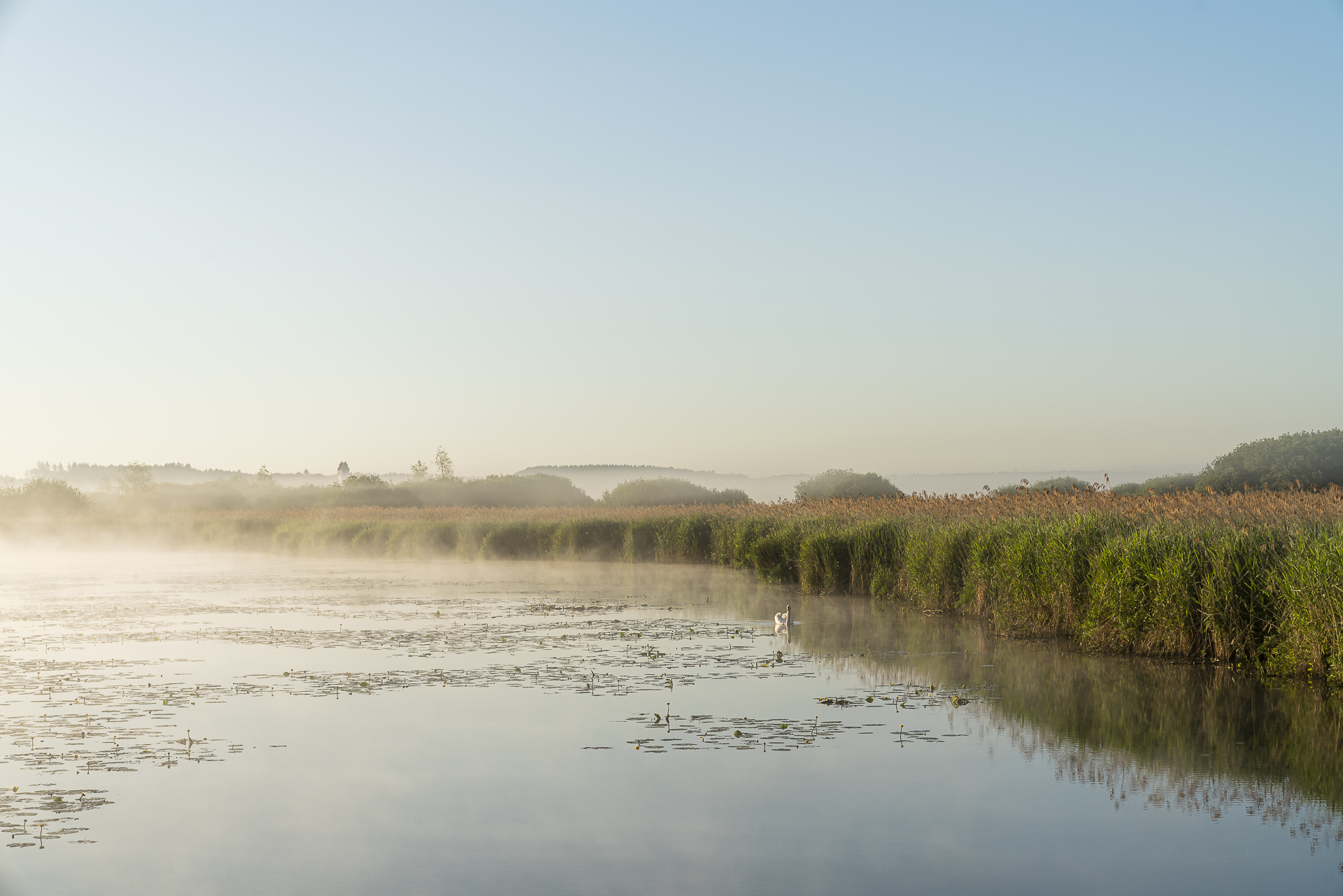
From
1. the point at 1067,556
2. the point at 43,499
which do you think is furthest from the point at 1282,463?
the point at 43,499

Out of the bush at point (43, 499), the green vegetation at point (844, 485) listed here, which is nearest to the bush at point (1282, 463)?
the green vegetation at point (844, 485)

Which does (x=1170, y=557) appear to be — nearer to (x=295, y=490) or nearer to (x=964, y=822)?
(x=964, y=822)

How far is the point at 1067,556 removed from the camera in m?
13.5

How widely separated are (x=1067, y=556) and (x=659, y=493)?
3817 cm

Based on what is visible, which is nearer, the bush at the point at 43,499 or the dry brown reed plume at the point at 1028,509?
the dry brown reed plume at the point at 1028,509

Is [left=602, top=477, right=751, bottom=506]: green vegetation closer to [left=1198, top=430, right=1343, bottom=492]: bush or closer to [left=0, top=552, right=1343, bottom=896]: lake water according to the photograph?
[left=1198, top=430, right=1343, bottom=492]: bush

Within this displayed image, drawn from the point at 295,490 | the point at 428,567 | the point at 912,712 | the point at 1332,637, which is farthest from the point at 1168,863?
the point at 295,490

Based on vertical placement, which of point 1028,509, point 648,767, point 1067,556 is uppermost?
point 1028,509

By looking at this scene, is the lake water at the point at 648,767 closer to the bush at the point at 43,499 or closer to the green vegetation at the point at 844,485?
the green vegetation at the point at 844,485

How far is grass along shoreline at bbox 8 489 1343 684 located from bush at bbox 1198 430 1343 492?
778 inches

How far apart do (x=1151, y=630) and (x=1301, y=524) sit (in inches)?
97.1

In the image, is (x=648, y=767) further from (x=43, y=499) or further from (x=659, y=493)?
(x=43, y=499)

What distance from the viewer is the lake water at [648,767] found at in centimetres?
569

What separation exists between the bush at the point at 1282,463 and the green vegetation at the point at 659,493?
19756 mm
